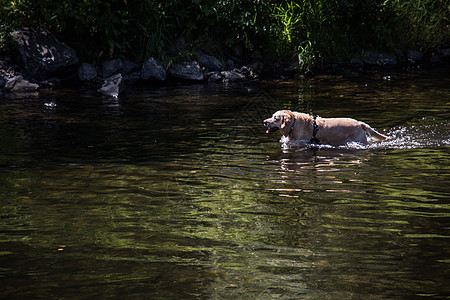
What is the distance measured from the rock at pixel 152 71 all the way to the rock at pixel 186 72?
14.9 inches

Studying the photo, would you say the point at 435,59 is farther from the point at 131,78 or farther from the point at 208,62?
the point at 131,78

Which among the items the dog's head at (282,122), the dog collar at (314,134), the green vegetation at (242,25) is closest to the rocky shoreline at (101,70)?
the green vegetation at (242,25)

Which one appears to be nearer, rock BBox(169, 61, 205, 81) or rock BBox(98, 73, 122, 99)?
rock BBox(98, 73, 122, 99)

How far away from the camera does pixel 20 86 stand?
15344mm

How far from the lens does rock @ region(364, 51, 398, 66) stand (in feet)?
61.3

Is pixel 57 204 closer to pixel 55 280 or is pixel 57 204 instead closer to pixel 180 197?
pixel 180 197

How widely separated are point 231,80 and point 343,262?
42.7 ft

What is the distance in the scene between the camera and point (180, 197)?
6.25 m

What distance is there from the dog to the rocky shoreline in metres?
6.66

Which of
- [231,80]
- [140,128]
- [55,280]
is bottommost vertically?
[55,280]

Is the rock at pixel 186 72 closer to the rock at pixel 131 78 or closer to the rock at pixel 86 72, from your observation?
the rock at pixel 131 78

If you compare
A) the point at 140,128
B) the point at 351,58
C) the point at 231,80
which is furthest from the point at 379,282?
the point at 351,58

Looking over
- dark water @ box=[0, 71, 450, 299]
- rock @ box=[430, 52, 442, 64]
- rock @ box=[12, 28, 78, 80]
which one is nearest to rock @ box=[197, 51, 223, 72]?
rock @ box=[12, 28, 78, 80]

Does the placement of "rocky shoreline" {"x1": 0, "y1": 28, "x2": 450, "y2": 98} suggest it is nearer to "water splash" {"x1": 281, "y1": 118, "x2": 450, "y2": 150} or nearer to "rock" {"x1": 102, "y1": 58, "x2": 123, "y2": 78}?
"rock" {"x1": 102, "y1": 58, "x2": 123, "y2": 78}
